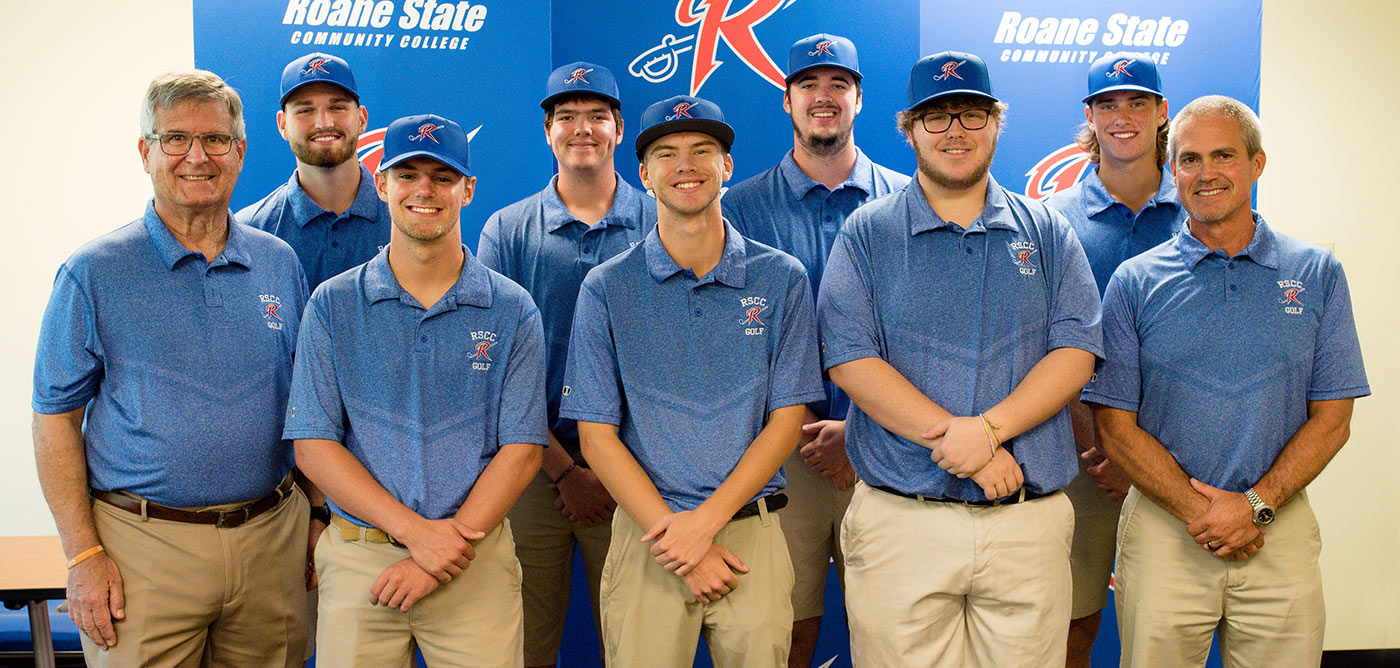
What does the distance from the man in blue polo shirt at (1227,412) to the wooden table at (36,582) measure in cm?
349

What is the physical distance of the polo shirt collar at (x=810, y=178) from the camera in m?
3.26

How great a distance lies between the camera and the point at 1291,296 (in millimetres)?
2656

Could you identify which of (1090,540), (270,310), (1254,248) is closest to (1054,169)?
(1254,248)

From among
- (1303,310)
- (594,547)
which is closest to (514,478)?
(594,547)

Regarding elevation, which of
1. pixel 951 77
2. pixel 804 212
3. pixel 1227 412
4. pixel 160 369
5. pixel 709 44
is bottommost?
pixel 1227 412

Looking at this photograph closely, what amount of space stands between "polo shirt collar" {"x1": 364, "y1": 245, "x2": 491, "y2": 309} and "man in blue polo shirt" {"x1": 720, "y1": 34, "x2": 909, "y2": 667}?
1081 millimetres

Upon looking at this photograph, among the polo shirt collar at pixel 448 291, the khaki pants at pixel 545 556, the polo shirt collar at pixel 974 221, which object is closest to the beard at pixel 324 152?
the polo shirt collar at pixel 448 291

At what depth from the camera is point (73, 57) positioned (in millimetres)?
4500

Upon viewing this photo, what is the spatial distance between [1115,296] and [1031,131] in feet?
4.82

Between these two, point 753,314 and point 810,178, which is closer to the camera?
point 753,314

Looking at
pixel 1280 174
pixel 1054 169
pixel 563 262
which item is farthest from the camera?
pixel 1280 174

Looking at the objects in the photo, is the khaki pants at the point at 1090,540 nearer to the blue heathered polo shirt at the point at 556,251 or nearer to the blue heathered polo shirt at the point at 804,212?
the blue heathered polo shirt at the point at 804,212

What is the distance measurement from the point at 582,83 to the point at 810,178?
84cm

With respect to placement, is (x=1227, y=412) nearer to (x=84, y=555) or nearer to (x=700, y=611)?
(x=700, y=611)
